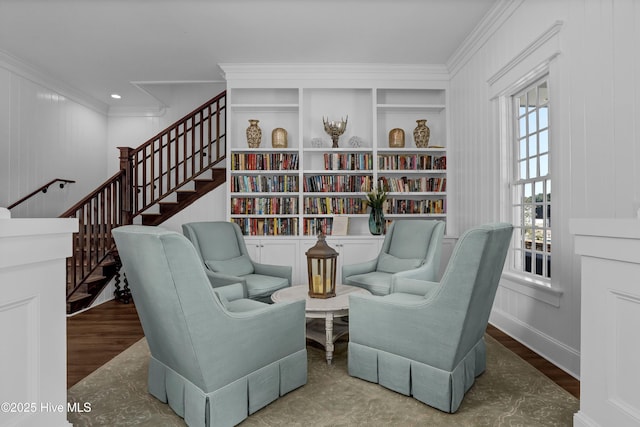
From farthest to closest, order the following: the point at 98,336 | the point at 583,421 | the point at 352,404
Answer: the point at 98,336 < the point at 352,404 < the point at 583,421

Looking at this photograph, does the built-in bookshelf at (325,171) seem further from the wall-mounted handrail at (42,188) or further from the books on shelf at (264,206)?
the wall-mounted handrail at (42,188)

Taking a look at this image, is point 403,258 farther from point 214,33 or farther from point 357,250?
point 214,33

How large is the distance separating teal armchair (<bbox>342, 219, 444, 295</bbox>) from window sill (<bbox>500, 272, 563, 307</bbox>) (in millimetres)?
616

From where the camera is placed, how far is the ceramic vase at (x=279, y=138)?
4.65m

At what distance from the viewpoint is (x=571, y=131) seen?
7.92ft

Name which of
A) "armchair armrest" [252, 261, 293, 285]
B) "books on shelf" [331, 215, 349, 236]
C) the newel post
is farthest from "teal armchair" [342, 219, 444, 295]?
the newel post

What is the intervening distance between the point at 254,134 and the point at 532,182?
126 inches

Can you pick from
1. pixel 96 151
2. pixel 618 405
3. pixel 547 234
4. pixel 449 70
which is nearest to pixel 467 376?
pixel 618 405

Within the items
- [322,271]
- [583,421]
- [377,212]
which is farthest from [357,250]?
A: [583,421]

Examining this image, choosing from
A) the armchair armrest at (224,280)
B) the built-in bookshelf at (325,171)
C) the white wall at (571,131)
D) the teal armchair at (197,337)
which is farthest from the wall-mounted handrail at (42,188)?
the white wall at (571,131)

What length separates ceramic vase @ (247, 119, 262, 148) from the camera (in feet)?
15.3

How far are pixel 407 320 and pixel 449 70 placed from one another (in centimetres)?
366

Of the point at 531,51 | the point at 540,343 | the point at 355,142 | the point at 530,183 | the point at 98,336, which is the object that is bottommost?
the point at 98,336

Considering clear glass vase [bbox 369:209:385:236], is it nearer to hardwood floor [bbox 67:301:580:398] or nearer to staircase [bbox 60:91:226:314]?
hardwood floor [bbox 67:301:580:398]
